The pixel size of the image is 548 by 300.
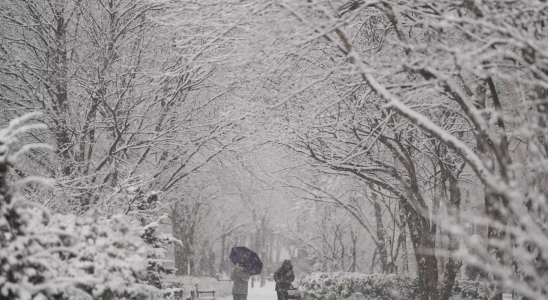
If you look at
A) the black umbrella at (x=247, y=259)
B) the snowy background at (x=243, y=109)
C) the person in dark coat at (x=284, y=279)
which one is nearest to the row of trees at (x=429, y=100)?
the snowy background at (x=243, y=109)

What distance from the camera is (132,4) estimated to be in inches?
391

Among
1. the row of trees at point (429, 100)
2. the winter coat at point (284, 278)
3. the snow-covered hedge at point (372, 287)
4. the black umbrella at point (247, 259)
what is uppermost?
the row of trees at point (429, 100)

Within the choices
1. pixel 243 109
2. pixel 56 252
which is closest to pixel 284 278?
pixel 243 109

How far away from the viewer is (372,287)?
14008 mm

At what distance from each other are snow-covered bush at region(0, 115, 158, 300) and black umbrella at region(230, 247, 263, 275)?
9621 mm

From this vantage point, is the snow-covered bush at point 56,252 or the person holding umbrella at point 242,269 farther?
the person holding umbrella at point 242,269

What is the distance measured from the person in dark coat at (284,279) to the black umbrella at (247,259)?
0.78 metres

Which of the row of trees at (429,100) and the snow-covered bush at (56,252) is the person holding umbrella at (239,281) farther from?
the snow-covered bush at (56,252)

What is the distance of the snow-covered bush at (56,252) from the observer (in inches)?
111

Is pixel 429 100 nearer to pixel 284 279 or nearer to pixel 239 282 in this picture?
pixel 284 279

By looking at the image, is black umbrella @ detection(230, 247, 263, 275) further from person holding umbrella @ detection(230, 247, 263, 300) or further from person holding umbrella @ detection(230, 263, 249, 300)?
person holding umbrella @ detection(230, 263, 249, 300)

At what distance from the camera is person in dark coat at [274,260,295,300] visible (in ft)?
42.0

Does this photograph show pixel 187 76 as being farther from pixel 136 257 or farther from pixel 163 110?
pixel 136 257

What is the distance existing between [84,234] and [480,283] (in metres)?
13.4
